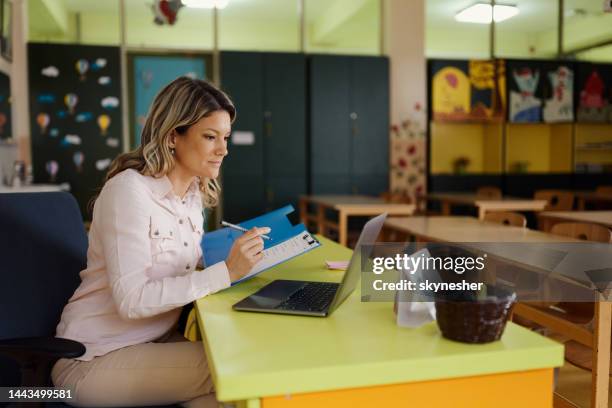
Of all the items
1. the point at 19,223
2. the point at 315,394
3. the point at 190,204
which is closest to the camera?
the point at 315,394

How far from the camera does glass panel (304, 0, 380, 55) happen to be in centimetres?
746

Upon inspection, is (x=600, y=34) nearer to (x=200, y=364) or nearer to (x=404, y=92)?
(x=404, y=92)

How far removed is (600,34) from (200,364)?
842 cm

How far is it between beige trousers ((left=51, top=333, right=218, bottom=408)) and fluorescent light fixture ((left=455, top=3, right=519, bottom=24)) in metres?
7.54

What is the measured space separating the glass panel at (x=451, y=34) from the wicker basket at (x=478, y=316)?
7.28 metres

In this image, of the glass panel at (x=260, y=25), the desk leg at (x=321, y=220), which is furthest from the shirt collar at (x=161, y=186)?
the glass panel at (x=260, y=25)

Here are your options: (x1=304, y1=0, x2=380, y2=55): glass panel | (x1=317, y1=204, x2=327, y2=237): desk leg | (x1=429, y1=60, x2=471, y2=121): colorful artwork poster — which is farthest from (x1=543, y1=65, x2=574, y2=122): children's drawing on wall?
(x1=317, y1=204, x2=327, y2=237): desk leg

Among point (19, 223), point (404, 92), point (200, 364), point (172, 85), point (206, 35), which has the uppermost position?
point (206, 35)

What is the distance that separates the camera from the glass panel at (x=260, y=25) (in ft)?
23.6

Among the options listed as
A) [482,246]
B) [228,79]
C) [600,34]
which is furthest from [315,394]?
[600,34]

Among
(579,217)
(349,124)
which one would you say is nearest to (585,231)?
(579,217)

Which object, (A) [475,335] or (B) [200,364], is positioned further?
(B) [200,364]

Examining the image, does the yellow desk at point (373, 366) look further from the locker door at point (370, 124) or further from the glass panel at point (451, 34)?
the glass panel at point (451, 34)

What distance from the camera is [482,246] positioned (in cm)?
272
